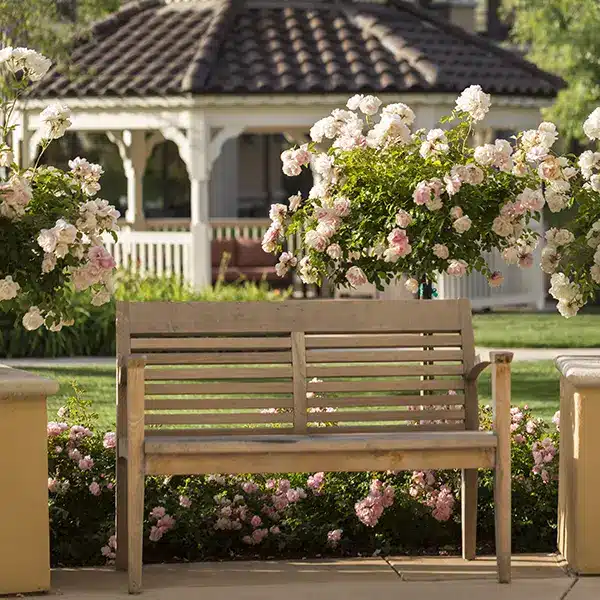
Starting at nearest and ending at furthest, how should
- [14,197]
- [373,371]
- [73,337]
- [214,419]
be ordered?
1. [14,197]
2. [214,419]
3. [373,371]
4. [73,337]

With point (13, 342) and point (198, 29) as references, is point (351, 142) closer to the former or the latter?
point (13, 342)

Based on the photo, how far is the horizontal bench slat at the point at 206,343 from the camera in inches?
293

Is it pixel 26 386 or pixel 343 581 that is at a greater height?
pixel 26 386

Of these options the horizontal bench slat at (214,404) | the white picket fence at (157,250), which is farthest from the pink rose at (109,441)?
the white picket fence at (157,250)

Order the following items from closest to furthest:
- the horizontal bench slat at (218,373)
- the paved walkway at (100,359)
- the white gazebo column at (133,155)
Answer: the horizontal bench slat at (218,373), the paved walkway at (100,359), the white gazebo column at (133,155)

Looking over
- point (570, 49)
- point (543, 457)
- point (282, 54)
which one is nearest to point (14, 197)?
point (543, 457)

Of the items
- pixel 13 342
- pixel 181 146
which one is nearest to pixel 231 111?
pixel 181 146

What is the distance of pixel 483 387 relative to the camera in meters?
13.8

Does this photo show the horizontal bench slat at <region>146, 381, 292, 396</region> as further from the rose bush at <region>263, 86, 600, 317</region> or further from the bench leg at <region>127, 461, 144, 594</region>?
the rose bush at <region>263, 86, 600, 317</region>

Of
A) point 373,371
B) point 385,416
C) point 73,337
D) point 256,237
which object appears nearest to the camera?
point 385,416

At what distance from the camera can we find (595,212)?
312 inches

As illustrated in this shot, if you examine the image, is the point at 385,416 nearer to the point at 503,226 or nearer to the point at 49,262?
the point at 503,226

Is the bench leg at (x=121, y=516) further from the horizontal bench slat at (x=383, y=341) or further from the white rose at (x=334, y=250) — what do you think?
the white rose at (x=334, y=250)

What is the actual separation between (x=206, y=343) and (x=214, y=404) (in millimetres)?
296
